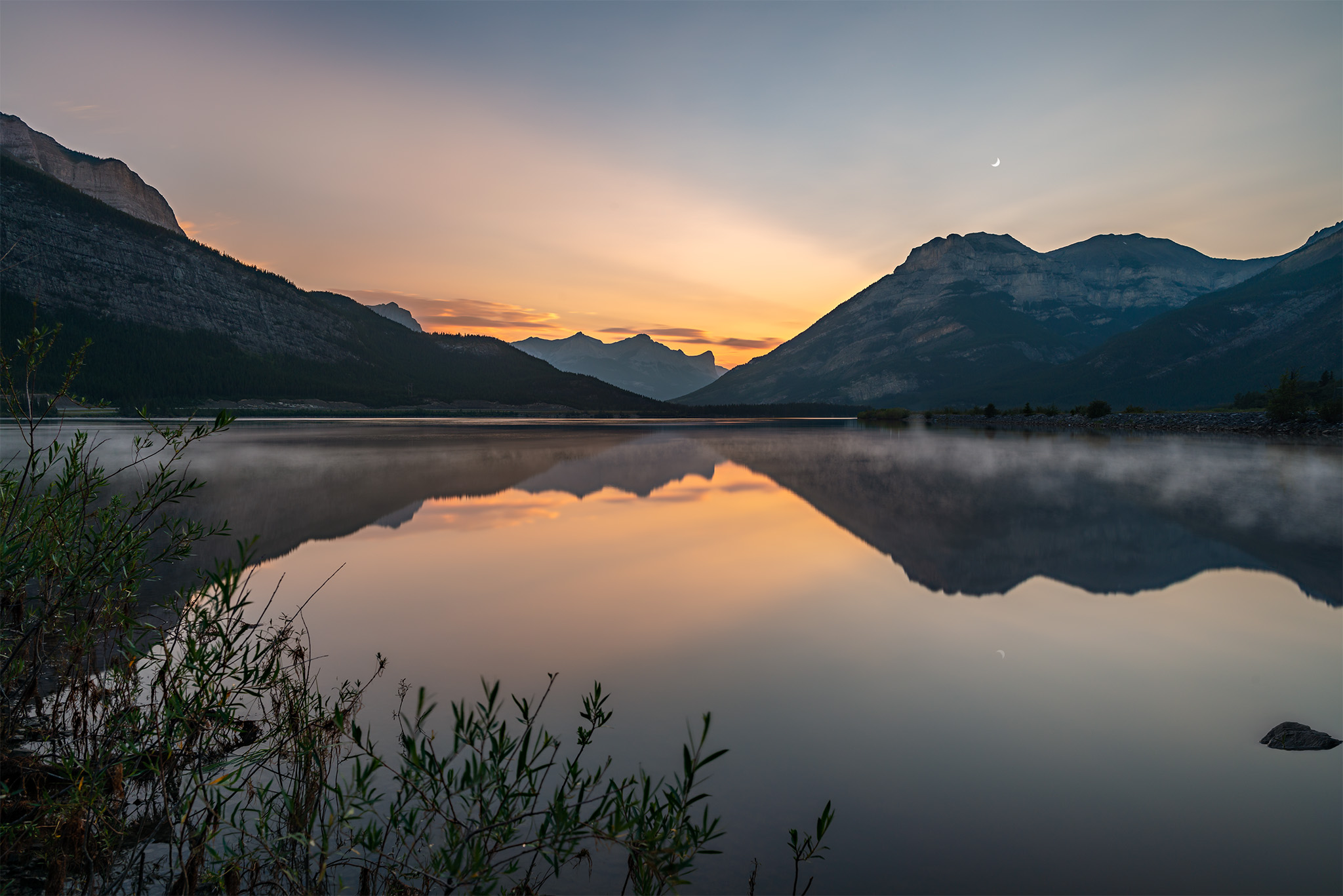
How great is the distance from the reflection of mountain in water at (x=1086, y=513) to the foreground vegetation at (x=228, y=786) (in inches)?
420

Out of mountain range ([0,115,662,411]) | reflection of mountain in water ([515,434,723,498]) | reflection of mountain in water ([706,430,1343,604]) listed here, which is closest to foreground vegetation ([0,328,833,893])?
reflection of mountain in water ([706,430,1343,604])

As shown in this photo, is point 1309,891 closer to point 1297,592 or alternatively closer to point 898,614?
point 898,614

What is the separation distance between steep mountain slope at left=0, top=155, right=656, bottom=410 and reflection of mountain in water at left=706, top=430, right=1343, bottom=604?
474ft

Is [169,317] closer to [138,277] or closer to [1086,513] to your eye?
[138,277]

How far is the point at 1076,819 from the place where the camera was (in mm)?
5406

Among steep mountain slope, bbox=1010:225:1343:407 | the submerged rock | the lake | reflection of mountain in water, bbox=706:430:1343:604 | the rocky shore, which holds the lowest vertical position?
the lake

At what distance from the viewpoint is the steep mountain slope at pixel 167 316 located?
130625mm

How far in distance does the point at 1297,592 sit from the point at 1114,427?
7651 centimetres

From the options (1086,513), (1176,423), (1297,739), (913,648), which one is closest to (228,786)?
(913,648)

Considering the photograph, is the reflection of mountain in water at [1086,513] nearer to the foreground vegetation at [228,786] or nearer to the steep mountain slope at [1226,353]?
the foreground vegetation at [228,786]

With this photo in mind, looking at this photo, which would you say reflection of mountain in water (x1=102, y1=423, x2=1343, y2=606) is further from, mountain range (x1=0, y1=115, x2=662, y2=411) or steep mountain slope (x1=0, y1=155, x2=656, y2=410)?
mountain range (x1=0, y1=115, x2=662, y2=411)

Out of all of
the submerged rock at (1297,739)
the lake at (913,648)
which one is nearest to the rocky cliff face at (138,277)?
the lake at (913,648)

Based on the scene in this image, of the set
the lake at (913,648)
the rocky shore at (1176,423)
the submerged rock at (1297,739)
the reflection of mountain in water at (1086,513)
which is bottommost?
the lake at (913,648)

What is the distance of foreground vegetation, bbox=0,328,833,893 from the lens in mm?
3752
